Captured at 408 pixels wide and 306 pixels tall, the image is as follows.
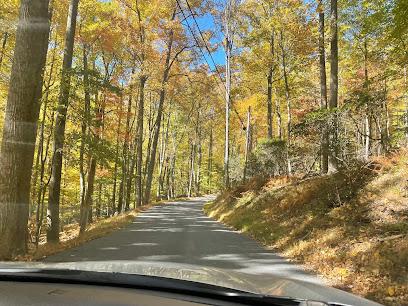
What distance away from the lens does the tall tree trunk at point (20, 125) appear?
8703mm

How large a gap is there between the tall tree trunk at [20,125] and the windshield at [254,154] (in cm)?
2

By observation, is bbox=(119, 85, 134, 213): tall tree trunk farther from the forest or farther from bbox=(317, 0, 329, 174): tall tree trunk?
bbox=(317, 0, 329, 174): tall tree trunk

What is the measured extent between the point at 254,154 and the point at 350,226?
16.6 m

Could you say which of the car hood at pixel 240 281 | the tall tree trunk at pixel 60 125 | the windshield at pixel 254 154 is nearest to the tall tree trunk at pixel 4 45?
the windshield at pixel 254 154

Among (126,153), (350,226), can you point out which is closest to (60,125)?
(350,226)

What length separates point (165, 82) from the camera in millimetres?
28906

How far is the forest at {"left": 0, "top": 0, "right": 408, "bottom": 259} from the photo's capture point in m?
8.95

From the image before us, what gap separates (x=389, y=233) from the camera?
8828 millimetres

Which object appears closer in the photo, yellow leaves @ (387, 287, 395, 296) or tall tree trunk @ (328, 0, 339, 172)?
yellow leaves @ (387, 287, 395, 296)

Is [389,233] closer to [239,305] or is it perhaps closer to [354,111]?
[354,111]

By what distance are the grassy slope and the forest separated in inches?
41.8

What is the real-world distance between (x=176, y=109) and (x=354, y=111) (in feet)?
117

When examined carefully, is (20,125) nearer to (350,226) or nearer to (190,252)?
(190,252)

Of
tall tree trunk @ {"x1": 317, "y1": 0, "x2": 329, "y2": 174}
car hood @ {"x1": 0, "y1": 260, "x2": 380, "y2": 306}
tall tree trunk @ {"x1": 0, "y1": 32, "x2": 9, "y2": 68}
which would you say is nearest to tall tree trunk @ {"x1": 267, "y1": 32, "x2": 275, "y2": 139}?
tall tree trunk @ {"x1": 317, "y1": 0, "x2": 329, "y2": 174}
